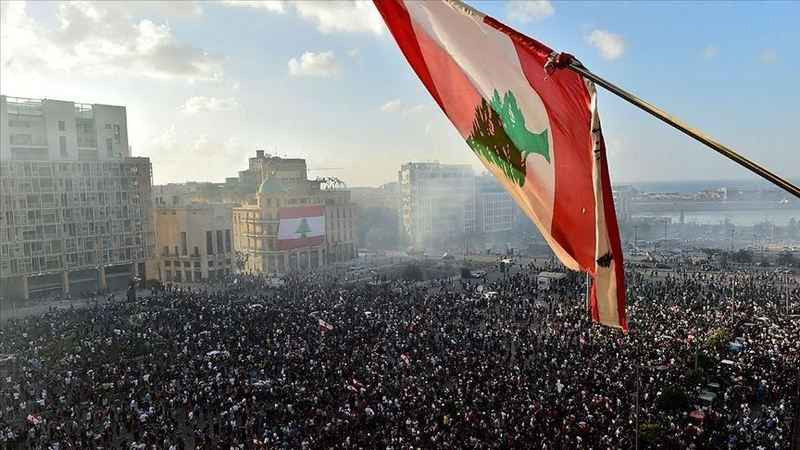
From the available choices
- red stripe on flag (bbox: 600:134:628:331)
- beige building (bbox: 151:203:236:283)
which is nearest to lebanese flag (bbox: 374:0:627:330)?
red stripe on flag (bbox: 600:134:628:331)

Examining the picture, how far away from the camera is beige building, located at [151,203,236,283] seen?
49.3 meters

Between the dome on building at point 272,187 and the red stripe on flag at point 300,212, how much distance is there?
2.61 metres

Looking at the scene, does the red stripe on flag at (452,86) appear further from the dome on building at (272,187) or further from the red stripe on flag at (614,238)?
the dome on building at (272,187)

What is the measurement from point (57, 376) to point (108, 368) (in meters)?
1.39

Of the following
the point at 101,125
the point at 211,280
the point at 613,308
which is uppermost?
the point at 101,125

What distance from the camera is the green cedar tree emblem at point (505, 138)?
388 centimetres

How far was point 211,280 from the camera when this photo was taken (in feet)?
160

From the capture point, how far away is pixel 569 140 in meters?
3.63

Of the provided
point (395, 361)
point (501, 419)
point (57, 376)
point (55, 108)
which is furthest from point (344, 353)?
point (55, 108)

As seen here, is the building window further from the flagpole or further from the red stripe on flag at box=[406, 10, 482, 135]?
the flagpole

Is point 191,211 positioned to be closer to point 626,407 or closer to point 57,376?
point 57,376

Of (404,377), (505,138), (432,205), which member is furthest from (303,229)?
(505,138)

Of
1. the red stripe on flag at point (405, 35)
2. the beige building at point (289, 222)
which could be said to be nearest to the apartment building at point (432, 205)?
the beige building at point (289, 222)

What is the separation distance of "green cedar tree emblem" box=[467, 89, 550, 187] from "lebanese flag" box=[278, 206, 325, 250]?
1977 inches
